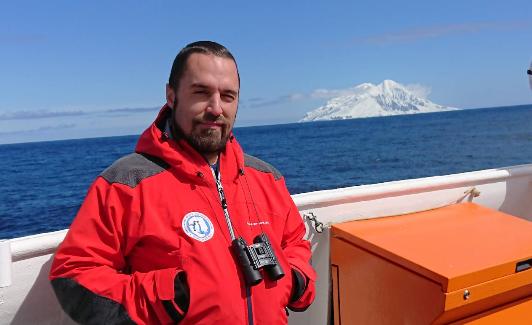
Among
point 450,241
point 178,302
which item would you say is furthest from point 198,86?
point 450,241

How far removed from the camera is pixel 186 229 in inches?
65.1

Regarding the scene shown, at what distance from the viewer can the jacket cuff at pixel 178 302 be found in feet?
4.99

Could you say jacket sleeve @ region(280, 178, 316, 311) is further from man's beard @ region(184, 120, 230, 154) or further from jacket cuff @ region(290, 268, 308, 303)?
man's beard @ region(184, 120, 230, 154)

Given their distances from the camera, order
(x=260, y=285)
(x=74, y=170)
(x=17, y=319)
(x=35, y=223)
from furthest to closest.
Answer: (x=74, y=170)
(x=35, y=223)
(x=17, y=319)
(x=260, y=285)

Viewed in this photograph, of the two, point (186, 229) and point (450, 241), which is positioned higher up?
point (186, 229)

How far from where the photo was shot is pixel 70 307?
153cm

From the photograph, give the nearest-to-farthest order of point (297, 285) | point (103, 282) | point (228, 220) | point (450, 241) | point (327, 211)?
point (103, 282) → point (228, 220) → point (297, 285) → point (450, 241) → point (327, 211)

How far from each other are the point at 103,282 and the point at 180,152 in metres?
0.56

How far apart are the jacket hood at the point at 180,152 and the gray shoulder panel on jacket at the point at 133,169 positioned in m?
0.03

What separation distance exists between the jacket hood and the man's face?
0.17 feet

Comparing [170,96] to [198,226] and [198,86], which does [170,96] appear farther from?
[198,226]

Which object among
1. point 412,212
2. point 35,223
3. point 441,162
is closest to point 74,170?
point 35,223

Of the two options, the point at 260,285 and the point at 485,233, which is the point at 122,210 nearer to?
the point at 260,285

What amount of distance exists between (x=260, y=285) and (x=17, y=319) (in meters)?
1.02
